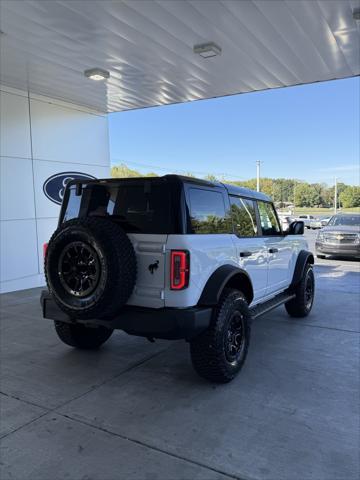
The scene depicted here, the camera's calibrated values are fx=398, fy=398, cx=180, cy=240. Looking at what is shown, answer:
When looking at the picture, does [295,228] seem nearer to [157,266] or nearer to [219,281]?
[219,281]

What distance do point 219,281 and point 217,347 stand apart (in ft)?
1.89

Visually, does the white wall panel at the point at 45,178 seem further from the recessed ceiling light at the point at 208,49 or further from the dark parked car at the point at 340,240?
the dark parked car at the point at 340,240

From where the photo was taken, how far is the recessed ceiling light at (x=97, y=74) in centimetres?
666

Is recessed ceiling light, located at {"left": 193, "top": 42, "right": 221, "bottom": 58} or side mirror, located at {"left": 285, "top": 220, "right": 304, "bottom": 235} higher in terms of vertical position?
recessed ceiling light, located at {"left": 193, "top": 42, "right": 221, "bottom": 58}

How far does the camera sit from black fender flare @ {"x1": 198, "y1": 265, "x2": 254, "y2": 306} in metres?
3.43

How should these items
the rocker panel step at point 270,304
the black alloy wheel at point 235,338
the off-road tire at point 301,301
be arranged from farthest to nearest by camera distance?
the off-road tire at point 301,301
the rocker panel step at point 270,304
the black alloy wheel at point 235,338

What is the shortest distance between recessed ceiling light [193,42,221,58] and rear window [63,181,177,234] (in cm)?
303

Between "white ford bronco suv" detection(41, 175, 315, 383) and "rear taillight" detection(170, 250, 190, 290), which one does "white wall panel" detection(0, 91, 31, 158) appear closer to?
"white ford bronco suv" detection(41, 175, 315, 383)

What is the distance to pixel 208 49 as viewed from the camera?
5.66m

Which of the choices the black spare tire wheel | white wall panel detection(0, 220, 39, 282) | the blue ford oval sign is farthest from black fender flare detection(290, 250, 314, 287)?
white wall panel detection(0, 220, 39, 282)

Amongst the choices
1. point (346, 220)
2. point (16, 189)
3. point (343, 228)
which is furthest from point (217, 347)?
point (346, 220)

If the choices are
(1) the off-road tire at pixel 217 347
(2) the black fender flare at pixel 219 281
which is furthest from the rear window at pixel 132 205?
(1) the off-road tire at pixel 217 347

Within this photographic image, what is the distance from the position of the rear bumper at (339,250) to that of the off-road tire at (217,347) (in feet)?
33.4

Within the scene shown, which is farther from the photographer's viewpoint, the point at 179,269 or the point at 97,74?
the point at 97,74
